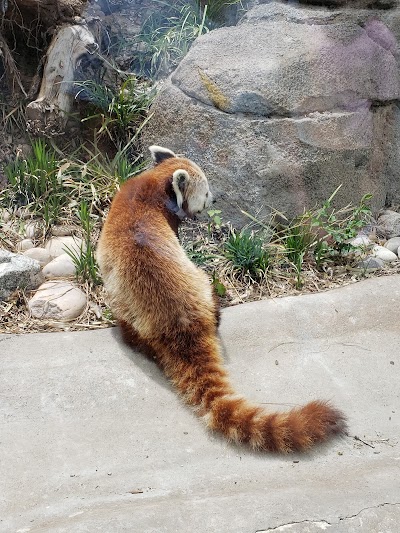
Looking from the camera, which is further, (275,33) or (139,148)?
(139,148)

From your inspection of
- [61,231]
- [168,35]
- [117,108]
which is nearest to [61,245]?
[61,231]

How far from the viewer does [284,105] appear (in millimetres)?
5391

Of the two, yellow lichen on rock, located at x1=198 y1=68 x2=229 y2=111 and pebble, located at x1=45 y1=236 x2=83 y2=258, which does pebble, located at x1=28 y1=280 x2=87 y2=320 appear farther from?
yellow lichen on rock, located at x1=198 y1=68 x2=229 y2=111

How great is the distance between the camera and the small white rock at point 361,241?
548cm

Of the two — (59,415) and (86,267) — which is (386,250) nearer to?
(86,267)

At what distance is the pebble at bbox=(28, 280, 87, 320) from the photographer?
15.5 feet

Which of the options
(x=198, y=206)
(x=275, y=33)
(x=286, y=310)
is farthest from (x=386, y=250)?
(x=275, y=33)

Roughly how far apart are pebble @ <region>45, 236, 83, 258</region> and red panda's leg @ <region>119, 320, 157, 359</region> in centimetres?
129

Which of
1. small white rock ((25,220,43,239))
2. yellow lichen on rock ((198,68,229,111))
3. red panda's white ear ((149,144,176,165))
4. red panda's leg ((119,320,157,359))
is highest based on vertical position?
yellow lichen on rock ((198,68,229,111))

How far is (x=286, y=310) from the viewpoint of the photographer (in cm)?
461

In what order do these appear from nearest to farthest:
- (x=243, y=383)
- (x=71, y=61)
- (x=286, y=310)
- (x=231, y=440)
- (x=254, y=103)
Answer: (x=231, y=440), (x=243, y=383), (x=286, y=310), (x=254, y=103), (x=71, y=61)

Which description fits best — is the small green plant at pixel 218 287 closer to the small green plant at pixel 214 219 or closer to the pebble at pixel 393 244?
the small green plant at pixel 214 219

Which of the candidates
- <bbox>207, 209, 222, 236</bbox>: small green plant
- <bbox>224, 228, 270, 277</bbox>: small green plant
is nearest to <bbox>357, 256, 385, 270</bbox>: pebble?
<bbox>224, 228, 270, 277</bbox>: small green plant

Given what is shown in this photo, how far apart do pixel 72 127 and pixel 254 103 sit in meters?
1.88
